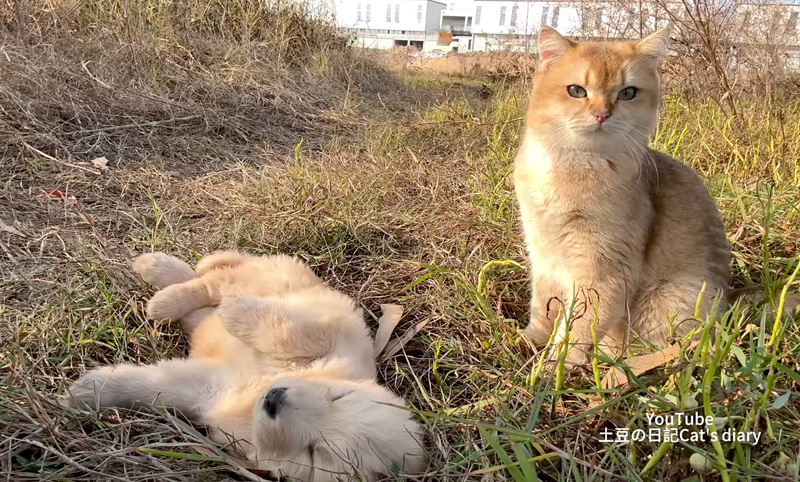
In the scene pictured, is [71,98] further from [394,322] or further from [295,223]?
[394,322]

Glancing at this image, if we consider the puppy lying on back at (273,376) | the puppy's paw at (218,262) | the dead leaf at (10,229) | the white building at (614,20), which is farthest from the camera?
the white building at (614,20)

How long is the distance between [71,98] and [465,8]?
22.5 m

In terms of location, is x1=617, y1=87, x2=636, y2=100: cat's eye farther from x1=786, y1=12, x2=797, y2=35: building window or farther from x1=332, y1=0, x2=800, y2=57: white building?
x1=786, y1=12, x2=797, y2=35: building window

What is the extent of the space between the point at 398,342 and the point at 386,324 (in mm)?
93

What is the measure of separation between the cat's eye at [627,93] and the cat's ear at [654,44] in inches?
6.0

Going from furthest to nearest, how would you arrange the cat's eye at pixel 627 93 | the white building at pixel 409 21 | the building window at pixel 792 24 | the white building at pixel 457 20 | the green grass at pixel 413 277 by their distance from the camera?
the white building at pixel 457 20 < the white building at pixel 409 21 < the building window at pixel 792 24 < the cat's eye at pixel 627 93 < the green grass at pixel 413 277

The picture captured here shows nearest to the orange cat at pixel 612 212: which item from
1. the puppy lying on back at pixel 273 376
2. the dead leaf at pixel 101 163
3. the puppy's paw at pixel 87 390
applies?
the puppy lying on back at pixel 273 376

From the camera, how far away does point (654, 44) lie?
1810 mm

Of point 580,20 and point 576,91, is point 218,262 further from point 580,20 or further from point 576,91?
point 580,20

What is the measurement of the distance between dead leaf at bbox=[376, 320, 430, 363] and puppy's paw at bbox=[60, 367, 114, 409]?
84cm

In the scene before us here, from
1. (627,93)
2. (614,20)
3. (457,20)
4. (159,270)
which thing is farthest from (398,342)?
(457,20)

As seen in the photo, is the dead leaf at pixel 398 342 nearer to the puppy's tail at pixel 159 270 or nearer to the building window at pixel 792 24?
the puppy's tail at pixel 159 270

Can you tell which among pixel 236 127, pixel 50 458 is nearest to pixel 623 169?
pixel 50 458

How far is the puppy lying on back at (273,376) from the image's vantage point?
4.13ft
